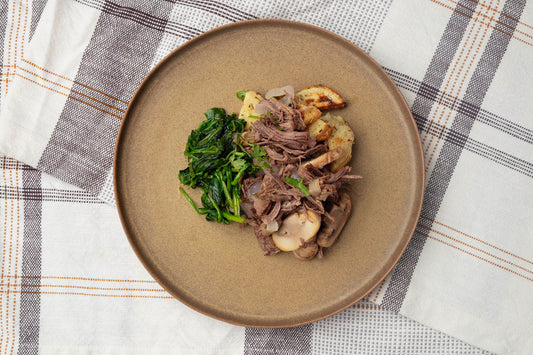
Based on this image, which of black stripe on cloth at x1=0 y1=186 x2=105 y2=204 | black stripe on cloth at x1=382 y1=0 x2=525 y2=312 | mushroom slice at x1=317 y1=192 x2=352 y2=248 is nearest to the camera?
mushroom slice at x1=317 y1=192 x2=352 y2=248

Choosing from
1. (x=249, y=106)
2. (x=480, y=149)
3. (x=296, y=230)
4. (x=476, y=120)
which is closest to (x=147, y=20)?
(x=249, y=106)

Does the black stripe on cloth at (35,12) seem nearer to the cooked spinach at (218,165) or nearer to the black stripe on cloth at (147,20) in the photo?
the black stripe on cloth at (147,20)

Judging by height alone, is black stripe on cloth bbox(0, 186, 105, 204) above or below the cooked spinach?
below

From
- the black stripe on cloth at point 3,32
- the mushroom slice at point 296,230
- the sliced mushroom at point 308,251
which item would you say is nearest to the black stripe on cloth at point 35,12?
the black stripe on cloth at point 3,32

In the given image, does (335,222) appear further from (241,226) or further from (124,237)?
(124,237)

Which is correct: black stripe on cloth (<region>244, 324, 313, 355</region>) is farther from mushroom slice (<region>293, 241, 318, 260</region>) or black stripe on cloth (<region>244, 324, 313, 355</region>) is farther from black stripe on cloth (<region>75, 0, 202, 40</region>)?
black stripe on cloth (<region>75, 0, 202, 40</region>)

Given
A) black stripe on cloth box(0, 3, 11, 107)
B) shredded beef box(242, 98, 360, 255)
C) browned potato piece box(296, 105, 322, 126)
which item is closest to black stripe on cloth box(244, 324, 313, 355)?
shredded beef box(242, 98, 360, 255)

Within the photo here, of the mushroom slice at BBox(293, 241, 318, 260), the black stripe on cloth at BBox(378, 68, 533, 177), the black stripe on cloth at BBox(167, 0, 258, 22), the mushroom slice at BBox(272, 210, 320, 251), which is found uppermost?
the black stripe on cloth at BBox(167, 0, 258, 22)
